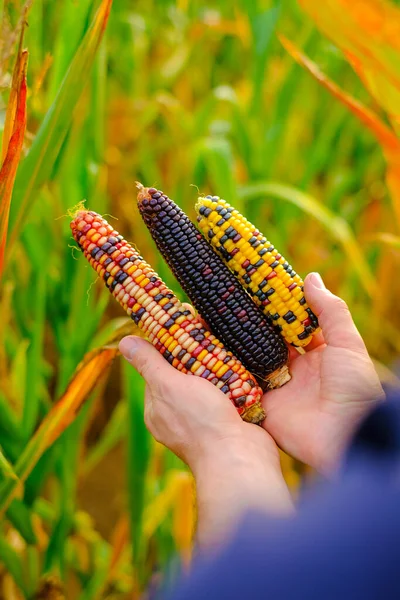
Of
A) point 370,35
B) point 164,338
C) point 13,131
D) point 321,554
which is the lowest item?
point 321,554

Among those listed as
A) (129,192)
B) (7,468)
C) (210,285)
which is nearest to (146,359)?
(210,285)

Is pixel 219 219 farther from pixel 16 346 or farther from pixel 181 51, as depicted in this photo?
pixel 181 51

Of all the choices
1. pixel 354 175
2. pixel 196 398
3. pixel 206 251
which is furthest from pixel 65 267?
pixel 354 175

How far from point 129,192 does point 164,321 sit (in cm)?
153

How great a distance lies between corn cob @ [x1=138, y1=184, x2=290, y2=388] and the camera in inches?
42.0

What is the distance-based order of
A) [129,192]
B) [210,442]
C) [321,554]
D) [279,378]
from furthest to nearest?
[129,192] → [279,378] → [210,442] → [321,554]

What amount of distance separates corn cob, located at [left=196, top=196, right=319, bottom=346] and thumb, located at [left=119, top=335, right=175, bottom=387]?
204 mm

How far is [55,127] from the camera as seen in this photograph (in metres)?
1.03

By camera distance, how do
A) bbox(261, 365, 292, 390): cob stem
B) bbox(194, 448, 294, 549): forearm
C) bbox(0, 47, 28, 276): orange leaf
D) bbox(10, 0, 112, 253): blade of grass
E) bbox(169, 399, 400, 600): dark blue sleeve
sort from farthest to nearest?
bbox(261, 365, 292, 390): cob stem < bbox(10, 0, 112, 253): blade of grass < bbox(0, 47, 28, 276): orange leaf < bbox(194, 448, 294, 549): forearm < bbox(169, 399, 400, 600): dark blue sleeve

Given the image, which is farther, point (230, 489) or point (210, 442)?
point (210, 442)

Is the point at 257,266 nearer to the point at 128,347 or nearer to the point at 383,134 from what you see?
the point at 128,347

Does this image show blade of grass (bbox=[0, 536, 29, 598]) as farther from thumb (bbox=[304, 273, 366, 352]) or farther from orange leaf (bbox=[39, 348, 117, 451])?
thumb (bbox=[304, 273, 366, 352])

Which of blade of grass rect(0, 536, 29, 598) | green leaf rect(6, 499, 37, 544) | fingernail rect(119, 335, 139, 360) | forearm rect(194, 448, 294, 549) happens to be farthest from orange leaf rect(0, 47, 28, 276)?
blade of grass rect(0, 536, 29, 598)

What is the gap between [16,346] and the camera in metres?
1.64
